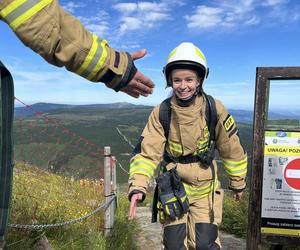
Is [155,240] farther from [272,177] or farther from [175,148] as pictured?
[175,148]

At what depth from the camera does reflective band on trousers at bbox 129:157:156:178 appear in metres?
3.89

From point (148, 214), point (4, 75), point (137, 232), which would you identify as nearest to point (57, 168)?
point (148, 214)

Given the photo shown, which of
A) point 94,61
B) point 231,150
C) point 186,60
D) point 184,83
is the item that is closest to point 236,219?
point 231,150

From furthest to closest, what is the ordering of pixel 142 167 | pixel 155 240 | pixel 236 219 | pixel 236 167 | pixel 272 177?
pixel 236 219, pixel 155 240, pixel 272 177, pixel 236 167, pixel 142 167

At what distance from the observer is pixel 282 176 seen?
187 inches

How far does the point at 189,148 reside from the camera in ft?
13.2

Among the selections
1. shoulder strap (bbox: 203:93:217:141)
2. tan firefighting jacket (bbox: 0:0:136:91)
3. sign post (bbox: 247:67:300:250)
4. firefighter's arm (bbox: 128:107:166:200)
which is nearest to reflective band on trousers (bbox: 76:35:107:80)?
tan firefighting jacket (bbox: 0:0:136:91)

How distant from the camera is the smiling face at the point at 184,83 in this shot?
3.97 metres

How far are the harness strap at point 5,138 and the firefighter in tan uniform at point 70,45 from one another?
246 millimetres

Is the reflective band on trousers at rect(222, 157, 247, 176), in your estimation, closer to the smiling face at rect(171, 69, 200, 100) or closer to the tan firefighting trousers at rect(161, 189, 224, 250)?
the tan firefighting trousers at rect(161, 189, 224, 250)

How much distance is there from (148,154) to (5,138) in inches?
80.0

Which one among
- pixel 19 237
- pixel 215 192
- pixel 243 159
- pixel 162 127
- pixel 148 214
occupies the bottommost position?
pixel 148 214

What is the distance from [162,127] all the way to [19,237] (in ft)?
5.78

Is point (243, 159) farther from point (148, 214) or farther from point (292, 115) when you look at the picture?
point (148, 214)
